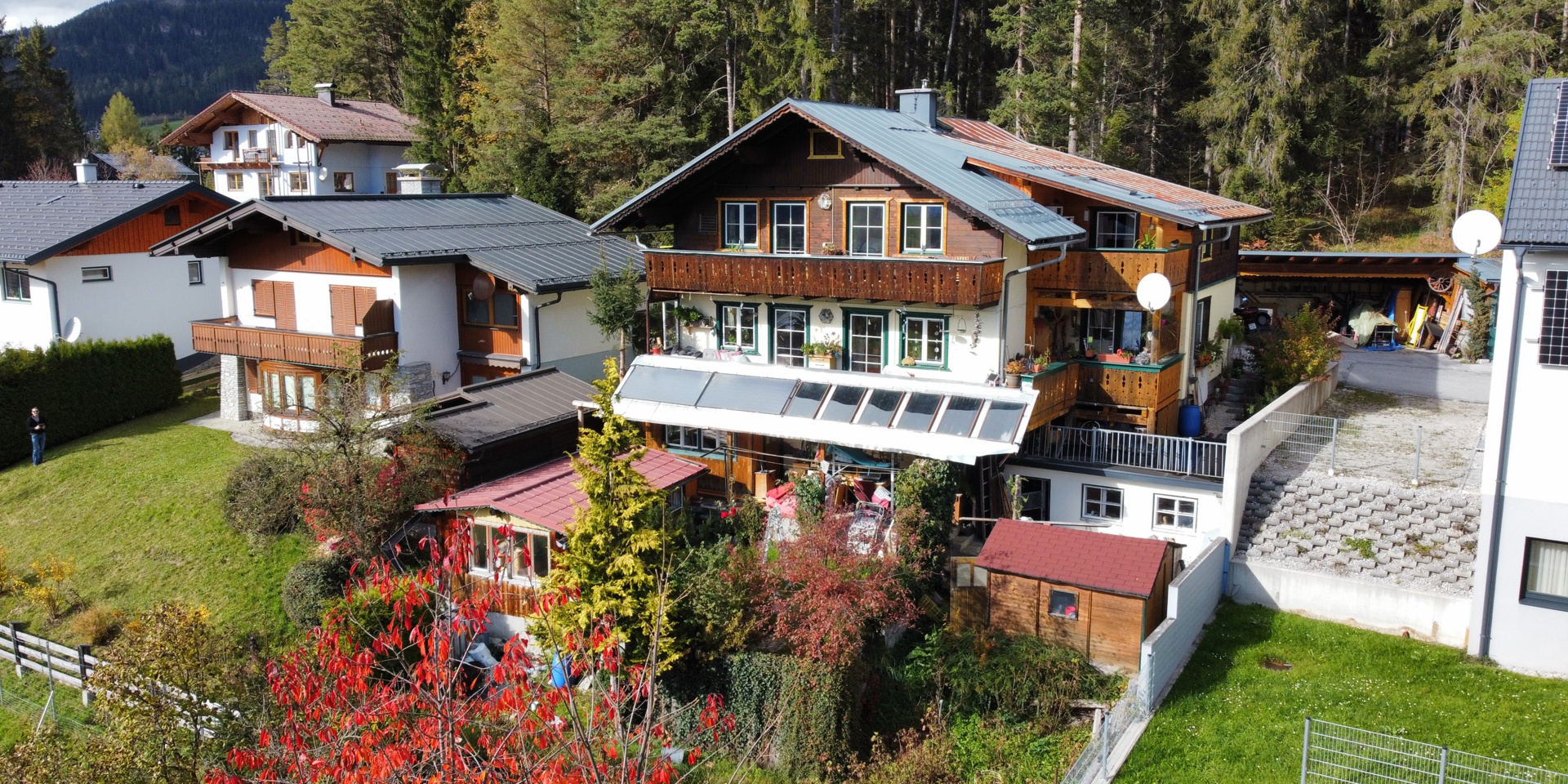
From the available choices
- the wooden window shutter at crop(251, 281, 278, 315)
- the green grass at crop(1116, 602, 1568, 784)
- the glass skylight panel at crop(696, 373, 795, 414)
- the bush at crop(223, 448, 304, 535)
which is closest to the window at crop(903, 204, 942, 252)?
the glass skylight panel at crop(696, 373, 795, 414)

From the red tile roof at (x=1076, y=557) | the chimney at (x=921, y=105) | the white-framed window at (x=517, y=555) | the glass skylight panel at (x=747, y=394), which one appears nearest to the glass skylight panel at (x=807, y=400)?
the glass skylight panel at (x=747, y=394)

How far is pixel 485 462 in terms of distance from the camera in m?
24.9

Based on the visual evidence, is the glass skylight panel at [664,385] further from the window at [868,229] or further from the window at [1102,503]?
the window at [1102,503]

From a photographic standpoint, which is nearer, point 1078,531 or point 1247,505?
point 1078,531

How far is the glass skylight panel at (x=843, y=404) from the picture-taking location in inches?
918

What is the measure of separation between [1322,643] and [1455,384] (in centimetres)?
1487

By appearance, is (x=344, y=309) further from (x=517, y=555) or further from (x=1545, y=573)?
(x=1545, y=573)

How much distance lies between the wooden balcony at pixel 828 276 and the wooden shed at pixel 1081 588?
17.5 feet

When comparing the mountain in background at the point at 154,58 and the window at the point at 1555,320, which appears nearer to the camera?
the window at the point at 1555,320

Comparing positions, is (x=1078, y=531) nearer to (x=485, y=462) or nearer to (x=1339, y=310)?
(x=485, y=462)

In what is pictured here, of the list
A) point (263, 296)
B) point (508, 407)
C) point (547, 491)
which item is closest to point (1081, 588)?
point (547, 491)

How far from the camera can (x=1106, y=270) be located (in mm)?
24438

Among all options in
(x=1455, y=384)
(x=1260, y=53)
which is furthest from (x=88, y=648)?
(x=1260, y=53)

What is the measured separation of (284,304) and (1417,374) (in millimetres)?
31100
